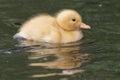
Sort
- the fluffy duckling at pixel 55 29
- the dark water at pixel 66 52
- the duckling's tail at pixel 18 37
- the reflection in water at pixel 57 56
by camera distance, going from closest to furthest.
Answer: the dark water at pixel 66 52 → the reflection in water at pixel 57 56 → the fluffy duckling at pixel 55 29 → the duckling's tail at pixel 18 37

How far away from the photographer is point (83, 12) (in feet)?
23.5

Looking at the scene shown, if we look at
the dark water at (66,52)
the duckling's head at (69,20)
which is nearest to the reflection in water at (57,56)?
the dark water at (66,52)

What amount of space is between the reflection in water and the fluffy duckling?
0.07m

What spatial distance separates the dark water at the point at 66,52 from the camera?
511 centimetres

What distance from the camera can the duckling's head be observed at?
6129 millimetres

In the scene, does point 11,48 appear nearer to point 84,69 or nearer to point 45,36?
point 45,36

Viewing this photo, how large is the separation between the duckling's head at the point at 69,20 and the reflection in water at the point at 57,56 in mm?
215

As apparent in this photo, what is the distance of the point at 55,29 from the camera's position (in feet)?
19.6

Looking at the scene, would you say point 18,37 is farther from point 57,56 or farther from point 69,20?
point 57,56

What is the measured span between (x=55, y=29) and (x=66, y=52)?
329 millimetres

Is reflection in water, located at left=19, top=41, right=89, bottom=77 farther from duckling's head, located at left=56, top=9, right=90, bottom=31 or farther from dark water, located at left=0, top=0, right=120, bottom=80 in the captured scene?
duckling's head, located at left=56, top=9, right=90, bottom=31

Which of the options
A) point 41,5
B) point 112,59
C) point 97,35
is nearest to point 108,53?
point 112,59

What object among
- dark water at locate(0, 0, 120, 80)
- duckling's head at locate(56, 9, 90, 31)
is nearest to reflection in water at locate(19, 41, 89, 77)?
dark water at locate(0, 0, 120, 80)

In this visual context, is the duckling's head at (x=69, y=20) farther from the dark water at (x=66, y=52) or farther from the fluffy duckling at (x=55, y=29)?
the dark water at (x=66, y=52)
